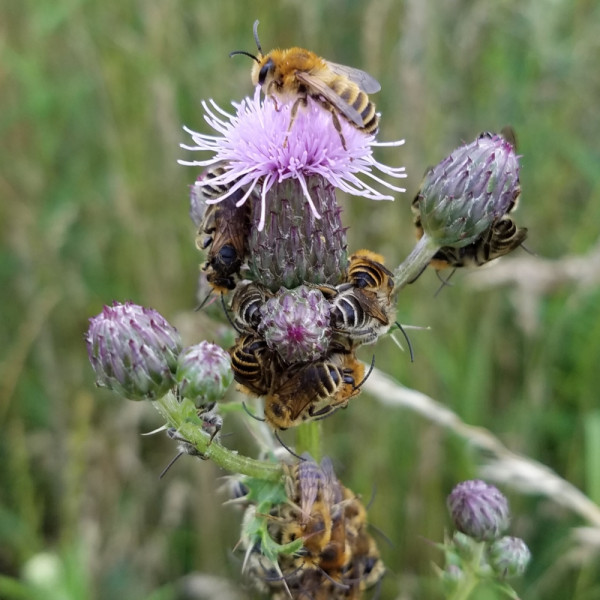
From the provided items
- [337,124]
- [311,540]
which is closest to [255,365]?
[311,540]

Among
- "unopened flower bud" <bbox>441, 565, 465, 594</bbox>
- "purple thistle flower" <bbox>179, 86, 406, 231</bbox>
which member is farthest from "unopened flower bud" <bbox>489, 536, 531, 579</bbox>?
"purple thistle flower" <bbox>179, 86, 406, 231</bbox>

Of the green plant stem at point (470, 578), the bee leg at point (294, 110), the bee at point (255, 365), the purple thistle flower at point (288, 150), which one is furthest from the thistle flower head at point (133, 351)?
the green plant stem at point (470, 578)

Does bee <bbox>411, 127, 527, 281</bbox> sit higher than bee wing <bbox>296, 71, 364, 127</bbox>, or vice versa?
bee wing <bbox>296, 71, 364, 127</bbox>

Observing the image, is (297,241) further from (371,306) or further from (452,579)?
(452,579)

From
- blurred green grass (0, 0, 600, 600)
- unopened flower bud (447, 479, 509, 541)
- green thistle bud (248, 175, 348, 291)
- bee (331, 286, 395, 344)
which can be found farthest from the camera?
blurred green grass (0, 0, 600, 600)

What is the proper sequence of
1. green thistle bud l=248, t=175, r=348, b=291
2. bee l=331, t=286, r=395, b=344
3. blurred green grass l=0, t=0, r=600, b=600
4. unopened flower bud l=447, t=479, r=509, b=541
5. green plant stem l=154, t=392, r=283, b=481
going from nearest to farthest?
green plant stem l=154, t=392, r=283, b=481 → bee l=331, t=286, r=395, b=344 → green thistle bud l=248, t=175, r=348, b=291 → unopened flower bud l=447, t=479, r=509, b=541 → blurred green grass l=0, t=0, r=600, b=600

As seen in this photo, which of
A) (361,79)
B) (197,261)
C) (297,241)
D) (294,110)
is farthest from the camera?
(197,261)

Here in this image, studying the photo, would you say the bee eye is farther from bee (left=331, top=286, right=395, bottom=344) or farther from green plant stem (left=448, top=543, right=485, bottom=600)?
green plant stem (left=448, top=543, right=485, bottom=600)

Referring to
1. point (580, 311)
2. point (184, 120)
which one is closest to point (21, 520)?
point (184, 120)
